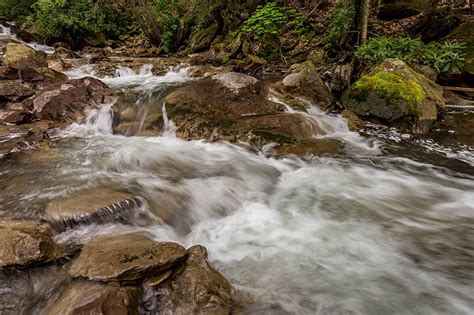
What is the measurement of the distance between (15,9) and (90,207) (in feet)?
78.5

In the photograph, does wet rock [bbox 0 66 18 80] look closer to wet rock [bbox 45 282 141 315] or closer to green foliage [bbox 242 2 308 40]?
green foliage [bbox 242 2 308 40]

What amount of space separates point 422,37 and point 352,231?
885 cm

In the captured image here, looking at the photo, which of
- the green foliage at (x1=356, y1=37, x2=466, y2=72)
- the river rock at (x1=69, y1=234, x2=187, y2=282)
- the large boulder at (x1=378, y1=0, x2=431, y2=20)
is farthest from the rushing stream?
the large boulder at (x1=378, y1=0, x2=431, y2=20)

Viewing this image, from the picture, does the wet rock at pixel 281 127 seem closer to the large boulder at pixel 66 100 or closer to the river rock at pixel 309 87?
the river rock at pixel 309 87

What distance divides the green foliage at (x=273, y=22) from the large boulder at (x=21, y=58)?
6.64m

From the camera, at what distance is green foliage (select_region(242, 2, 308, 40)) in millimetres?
11664

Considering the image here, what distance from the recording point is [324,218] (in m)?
4.33

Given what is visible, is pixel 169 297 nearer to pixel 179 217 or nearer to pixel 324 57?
pixel 179 217

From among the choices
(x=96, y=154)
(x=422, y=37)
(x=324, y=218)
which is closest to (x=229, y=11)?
(x=422, y=37)

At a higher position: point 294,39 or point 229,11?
point 229,11

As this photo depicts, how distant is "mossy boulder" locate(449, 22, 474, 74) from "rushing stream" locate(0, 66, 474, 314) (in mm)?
3085

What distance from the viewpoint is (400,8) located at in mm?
12133

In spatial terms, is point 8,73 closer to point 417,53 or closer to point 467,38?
point 417,53

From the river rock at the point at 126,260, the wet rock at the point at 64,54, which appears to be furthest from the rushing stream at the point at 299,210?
the wet rock at the point at 64,54
